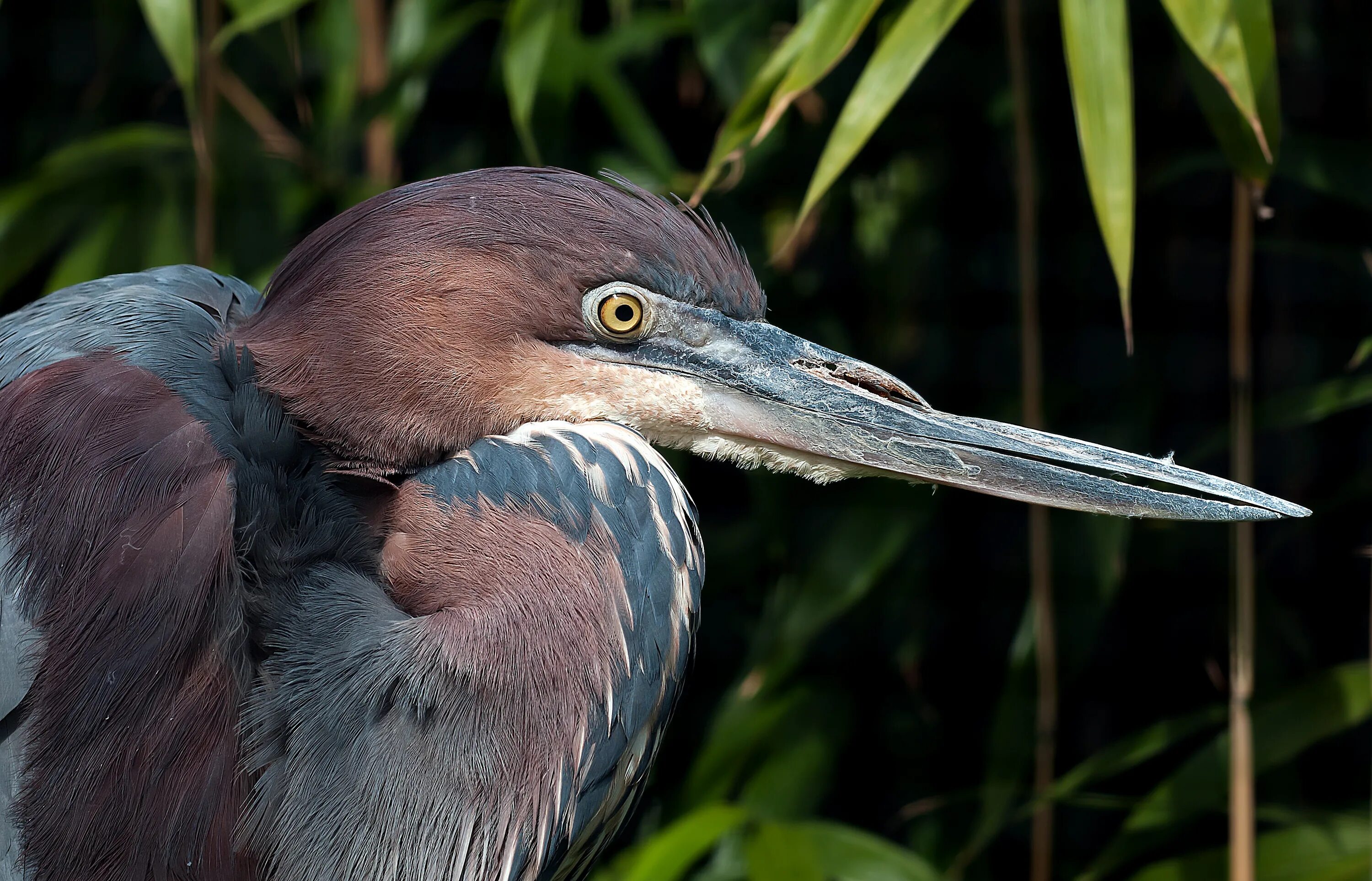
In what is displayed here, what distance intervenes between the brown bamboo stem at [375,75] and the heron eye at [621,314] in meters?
1.08

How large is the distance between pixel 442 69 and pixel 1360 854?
66.2 inches

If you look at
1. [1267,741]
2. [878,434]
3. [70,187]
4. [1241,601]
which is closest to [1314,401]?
[1241,601]

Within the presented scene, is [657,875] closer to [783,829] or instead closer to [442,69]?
[783,829]

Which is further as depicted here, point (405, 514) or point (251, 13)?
point (251, 13)

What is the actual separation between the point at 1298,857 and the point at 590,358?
112 centimetres

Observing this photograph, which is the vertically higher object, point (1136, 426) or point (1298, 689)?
point (1136, 426)

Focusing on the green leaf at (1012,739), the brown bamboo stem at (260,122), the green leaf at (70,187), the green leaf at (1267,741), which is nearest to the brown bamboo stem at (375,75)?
the brown bamboo stem at (260,122)

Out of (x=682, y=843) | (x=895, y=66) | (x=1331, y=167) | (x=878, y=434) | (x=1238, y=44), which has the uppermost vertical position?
(x=1331, y=167)

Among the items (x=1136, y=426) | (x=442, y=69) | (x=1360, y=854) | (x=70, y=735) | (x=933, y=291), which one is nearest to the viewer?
(x=70, y=735)

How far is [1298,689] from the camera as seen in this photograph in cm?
150

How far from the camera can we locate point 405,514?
0.88 metres

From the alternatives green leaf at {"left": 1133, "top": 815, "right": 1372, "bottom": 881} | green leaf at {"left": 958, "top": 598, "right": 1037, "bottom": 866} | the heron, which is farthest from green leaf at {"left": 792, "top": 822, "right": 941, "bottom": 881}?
the heron

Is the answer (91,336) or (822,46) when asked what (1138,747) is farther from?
(91,336)

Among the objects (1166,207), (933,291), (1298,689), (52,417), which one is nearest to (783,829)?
(1298,689)
